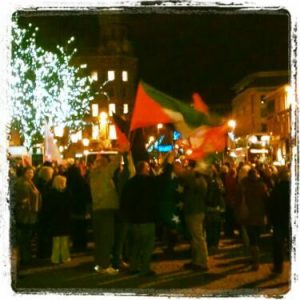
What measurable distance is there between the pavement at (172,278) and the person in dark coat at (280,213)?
10.2 inches

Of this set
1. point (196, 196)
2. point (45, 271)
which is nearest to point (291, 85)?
point (196, 196)

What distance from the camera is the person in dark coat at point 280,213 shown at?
34.8ft

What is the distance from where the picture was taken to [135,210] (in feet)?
34.5

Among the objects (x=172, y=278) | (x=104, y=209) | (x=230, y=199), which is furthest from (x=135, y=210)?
(x=230, y=199)

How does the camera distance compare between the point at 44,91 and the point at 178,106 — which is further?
the point at 44,91

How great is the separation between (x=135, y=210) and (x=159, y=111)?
319cm

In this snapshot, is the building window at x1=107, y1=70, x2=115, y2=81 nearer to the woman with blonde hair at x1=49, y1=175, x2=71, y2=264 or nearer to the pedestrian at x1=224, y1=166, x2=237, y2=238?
the pedestrian at x1=224, y1=166, x2=237, y2=238

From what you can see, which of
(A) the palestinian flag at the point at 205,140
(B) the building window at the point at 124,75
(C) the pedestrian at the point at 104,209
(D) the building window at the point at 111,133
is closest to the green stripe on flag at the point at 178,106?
(A) the palestinian flag at the point at 205,140

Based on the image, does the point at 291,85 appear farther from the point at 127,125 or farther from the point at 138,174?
the point at 127,125

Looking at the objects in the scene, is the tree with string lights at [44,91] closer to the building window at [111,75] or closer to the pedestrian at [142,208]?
the pedestrian at [142,208]

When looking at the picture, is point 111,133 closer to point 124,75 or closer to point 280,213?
point 280,213

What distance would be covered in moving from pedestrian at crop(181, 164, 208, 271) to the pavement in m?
0.23

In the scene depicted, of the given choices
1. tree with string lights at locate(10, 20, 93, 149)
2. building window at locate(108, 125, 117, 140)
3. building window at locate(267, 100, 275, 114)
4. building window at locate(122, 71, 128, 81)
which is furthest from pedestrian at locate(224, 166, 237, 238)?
building window at locate(122, 71, 128, 81)

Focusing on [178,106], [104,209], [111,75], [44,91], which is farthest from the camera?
[111,75]
